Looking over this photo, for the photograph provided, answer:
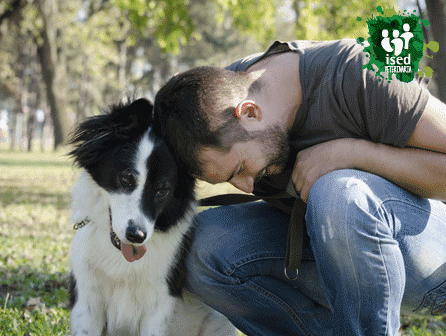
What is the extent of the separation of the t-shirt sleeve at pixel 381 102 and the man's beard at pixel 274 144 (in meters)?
0.33

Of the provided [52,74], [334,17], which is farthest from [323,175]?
[52,74]

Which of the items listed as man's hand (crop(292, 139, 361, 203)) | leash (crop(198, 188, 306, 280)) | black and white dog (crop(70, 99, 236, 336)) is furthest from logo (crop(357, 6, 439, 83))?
black and white dog (crop(70, 99, 236, 336))

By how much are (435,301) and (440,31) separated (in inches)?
202

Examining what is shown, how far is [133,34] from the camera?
27.8 feet

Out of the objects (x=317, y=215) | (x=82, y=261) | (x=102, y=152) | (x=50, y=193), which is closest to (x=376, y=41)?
(x=317, y=215)

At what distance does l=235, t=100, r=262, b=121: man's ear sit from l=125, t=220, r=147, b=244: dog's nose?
71 cm

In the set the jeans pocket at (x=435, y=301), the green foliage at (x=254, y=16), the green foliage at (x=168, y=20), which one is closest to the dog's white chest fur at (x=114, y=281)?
the jeans pocket at (x=435, y=301)

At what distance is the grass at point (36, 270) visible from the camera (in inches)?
103

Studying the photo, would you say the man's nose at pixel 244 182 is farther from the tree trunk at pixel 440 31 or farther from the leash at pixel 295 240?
the tree trunk at pixel 440 31

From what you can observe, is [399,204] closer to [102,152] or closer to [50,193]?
[102,152]

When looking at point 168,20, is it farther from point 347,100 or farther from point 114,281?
point 347,100

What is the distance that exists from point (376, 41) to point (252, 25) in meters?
7.81

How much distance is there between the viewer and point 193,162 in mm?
2131

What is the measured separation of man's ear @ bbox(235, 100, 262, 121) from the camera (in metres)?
2.02
